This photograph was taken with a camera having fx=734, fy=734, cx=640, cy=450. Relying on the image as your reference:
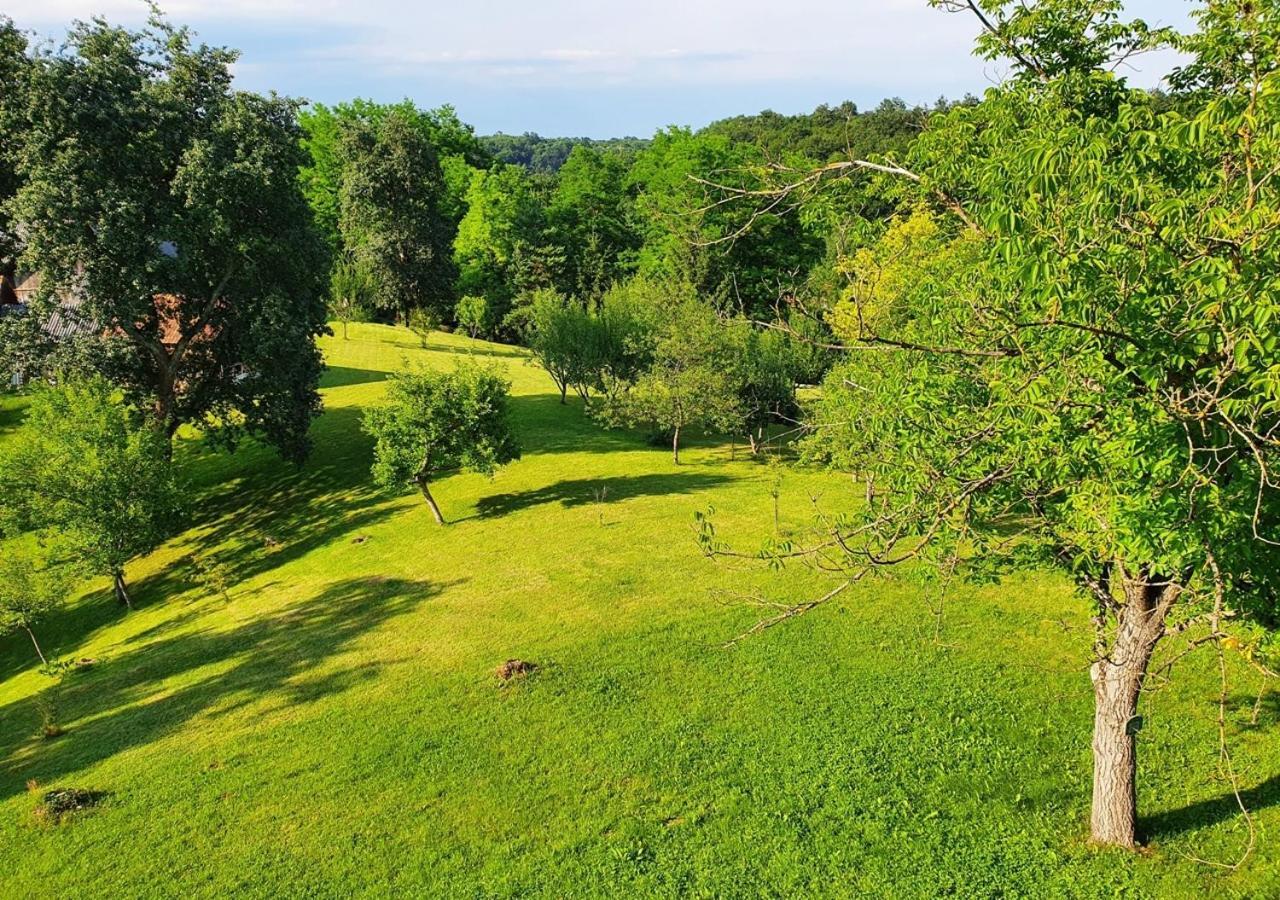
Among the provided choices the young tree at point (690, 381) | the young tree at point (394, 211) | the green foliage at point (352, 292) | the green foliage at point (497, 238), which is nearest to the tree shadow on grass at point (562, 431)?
the young tree at point (690, 381)

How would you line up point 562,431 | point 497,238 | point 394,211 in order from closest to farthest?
point 562,431 < point 394,211 < point 497,238

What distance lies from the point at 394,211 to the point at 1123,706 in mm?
62580

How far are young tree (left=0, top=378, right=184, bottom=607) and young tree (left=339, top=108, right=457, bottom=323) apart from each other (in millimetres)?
38738

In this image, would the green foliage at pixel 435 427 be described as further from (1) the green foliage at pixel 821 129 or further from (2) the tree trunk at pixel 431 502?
(1) the green foliage at pixel 821 129

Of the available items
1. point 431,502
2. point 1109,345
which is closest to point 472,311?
point 431,502

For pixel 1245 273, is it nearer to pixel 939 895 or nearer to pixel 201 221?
pixel 939 895

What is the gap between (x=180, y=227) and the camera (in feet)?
91.1

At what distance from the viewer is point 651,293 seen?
1412 inches

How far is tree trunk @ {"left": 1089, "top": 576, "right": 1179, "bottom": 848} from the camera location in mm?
9477

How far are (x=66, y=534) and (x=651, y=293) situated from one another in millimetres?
24857

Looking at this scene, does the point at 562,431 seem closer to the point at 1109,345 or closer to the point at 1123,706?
the point at 1123,706

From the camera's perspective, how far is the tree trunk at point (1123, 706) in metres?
9.48

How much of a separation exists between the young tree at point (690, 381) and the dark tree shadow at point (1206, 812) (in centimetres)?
2332

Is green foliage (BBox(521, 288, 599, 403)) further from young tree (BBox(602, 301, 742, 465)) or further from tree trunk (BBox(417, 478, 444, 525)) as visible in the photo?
tree trunk (BBox(417, 478, 444, 525))
